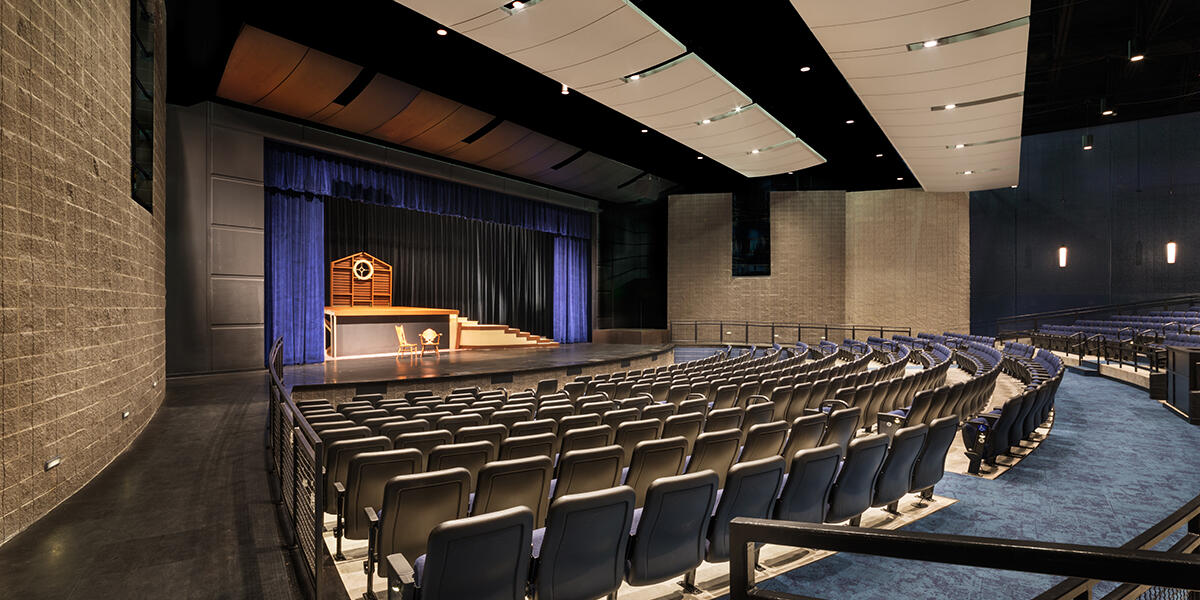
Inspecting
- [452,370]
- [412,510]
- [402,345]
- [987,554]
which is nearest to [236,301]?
[452,370]

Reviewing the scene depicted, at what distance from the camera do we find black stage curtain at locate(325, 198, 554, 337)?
16953 mm

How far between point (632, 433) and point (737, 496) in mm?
1594

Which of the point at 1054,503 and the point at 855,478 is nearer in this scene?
the point at 855,478

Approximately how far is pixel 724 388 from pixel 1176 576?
6.26 metres

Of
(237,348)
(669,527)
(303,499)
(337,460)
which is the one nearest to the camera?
(669,527)

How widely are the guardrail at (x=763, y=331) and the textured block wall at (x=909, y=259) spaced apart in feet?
1.39

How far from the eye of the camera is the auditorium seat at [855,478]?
3.56 metres

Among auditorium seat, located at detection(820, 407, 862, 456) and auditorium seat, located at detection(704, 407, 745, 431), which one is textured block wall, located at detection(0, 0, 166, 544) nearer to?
auditorium seat, located at detection(704, 407, 745, 431)

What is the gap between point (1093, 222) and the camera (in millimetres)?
19266

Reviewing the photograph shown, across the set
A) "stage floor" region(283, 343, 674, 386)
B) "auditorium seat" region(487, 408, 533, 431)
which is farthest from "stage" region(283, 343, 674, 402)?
"auditorium seat" region(487, 408, 533, 431)

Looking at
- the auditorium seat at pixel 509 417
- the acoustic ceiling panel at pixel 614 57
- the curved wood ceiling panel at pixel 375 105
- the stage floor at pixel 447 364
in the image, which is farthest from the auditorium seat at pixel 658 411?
the curved wood ceiling panel at pixel 375 105

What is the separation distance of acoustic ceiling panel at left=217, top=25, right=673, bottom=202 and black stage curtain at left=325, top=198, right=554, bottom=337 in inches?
137

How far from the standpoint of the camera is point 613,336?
21.5 metres

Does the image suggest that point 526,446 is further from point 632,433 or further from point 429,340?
point 429,340
